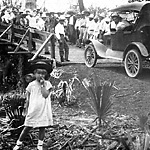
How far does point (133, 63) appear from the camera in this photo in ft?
34.2

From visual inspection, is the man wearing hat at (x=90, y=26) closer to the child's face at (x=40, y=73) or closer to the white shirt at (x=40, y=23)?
the white shirt at (x=40, y=23)

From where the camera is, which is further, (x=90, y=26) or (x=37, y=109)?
(x=90, y=26)

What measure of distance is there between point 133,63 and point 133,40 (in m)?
0.69

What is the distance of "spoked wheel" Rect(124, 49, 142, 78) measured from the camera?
398 inches

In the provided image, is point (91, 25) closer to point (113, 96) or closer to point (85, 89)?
point (85, 89)

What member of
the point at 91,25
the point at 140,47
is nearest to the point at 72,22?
the point at 91,25

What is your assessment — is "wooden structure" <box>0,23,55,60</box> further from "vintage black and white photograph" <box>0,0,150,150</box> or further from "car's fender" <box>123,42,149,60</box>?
"car's fender" <box>123,42,149,60</box>

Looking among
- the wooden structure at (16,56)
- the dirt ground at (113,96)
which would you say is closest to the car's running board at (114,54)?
the dirt ground at (113,96)

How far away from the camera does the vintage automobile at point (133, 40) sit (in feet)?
33.3

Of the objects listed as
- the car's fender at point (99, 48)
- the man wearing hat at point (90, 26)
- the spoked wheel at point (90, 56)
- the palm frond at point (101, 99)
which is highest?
the man wearing hat at point (90, 26)

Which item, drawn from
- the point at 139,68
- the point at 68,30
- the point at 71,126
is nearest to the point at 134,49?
the point at 139,68

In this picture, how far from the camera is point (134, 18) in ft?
35.5

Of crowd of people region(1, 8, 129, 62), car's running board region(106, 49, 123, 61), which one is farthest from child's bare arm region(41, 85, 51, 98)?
crowd of people region(1, 8, 129, 62)

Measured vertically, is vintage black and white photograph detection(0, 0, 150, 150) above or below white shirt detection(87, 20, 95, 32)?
below
